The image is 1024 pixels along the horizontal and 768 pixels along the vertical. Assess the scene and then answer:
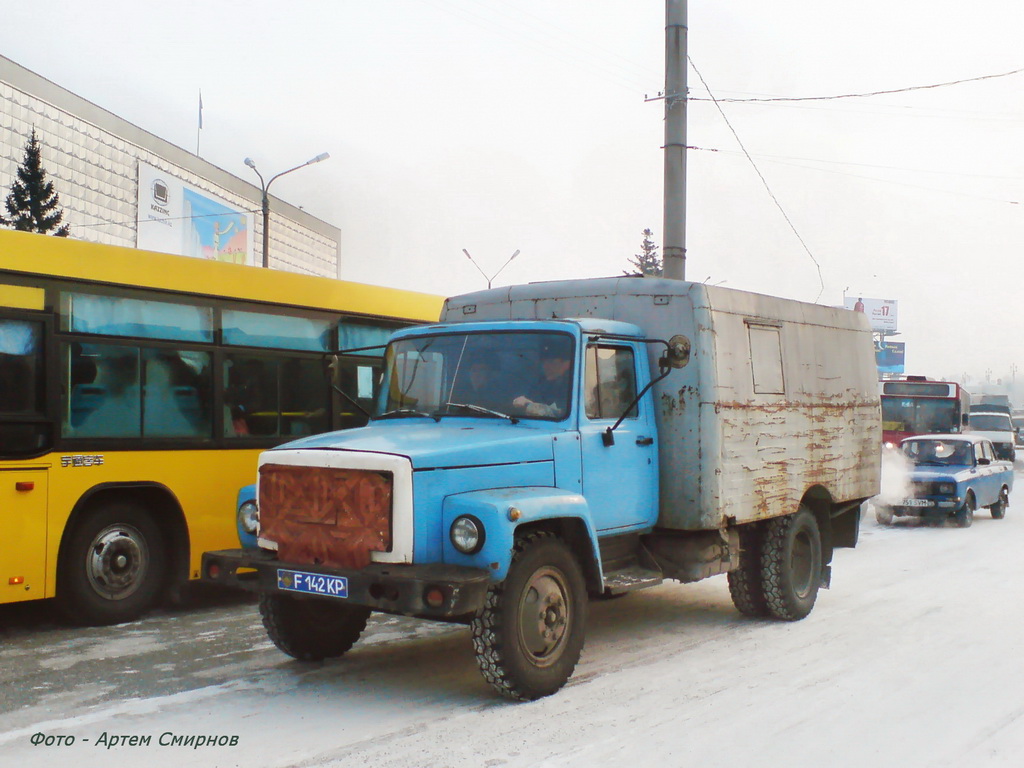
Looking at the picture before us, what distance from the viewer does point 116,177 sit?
54594 millimetres

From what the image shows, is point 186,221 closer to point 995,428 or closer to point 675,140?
point 995,428

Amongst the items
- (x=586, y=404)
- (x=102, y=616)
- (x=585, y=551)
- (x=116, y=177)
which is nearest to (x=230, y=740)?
(x=585, y=551)

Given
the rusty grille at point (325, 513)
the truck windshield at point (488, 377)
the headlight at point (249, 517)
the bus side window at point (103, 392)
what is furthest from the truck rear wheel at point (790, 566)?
Result: the bus side window at point (103, 392)

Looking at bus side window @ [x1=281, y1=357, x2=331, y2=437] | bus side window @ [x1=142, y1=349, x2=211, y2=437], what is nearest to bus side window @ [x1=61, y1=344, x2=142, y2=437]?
bus side window @ [x1=142, y1=349, x2=211, y2=437]

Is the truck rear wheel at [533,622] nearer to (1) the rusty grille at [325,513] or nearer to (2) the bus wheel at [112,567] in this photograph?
(1) the rusty grille at [325,513]

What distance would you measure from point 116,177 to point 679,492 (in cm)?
5291

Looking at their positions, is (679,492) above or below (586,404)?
below

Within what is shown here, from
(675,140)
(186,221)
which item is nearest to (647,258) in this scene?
(186,221)

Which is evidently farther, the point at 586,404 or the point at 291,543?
the point at 586,404

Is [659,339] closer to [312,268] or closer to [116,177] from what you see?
[116,177]

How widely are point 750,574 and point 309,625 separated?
380cm

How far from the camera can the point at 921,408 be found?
90.8 feet

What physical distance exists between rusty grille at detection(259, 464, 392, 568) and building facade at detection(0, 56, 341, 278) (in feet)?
146

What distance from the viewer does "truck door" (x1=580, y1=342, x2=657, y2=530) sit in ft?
23.0
